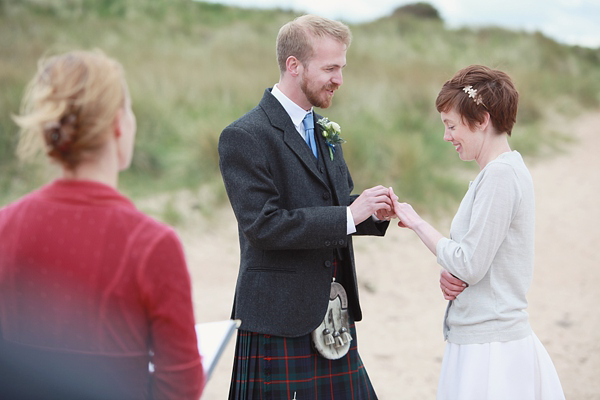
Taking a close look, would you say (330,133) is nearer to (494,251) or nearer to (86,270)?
(494,251)

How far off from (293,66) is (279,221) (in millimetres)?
750

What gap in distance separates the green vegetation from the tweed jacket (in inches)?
34.4

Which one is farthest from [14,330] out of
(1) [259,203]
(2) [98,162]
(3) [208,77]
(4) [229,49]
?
(4) [229,49]

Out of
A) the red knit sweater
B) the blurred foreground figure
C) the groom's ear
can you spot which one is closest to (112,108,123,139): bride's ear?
the blurred foreground figure

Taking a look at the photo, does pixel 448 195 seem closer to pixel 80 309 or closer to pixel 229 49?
pixel 80 309

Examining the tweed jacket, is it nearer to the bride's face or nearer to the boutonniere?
the boutonniere

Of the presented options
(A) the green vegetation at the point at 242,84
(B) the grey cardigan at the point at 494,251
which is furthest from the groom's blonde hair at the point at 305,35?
(A) the green vegetation at the point at 242,84

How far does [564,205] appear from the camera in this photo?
9664mm

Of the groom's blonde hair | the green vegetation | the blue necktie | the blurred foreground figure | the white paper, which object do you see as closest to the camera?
the blurred foreground figure

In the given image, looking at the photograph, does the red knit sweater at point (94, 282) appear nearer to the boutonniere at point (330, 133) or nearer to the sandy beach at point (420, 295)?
the boutonniere at point (330, 133)

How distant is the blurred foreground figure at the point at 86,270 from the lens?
1609 mm

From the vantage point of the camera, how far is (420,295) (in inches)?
281

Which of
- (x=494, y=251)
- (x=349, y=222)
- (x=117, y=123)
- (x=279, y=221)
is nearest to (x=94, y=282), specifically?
(x=117, y=123)

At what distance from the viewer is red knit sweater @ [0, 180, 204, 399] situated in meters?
1.61
